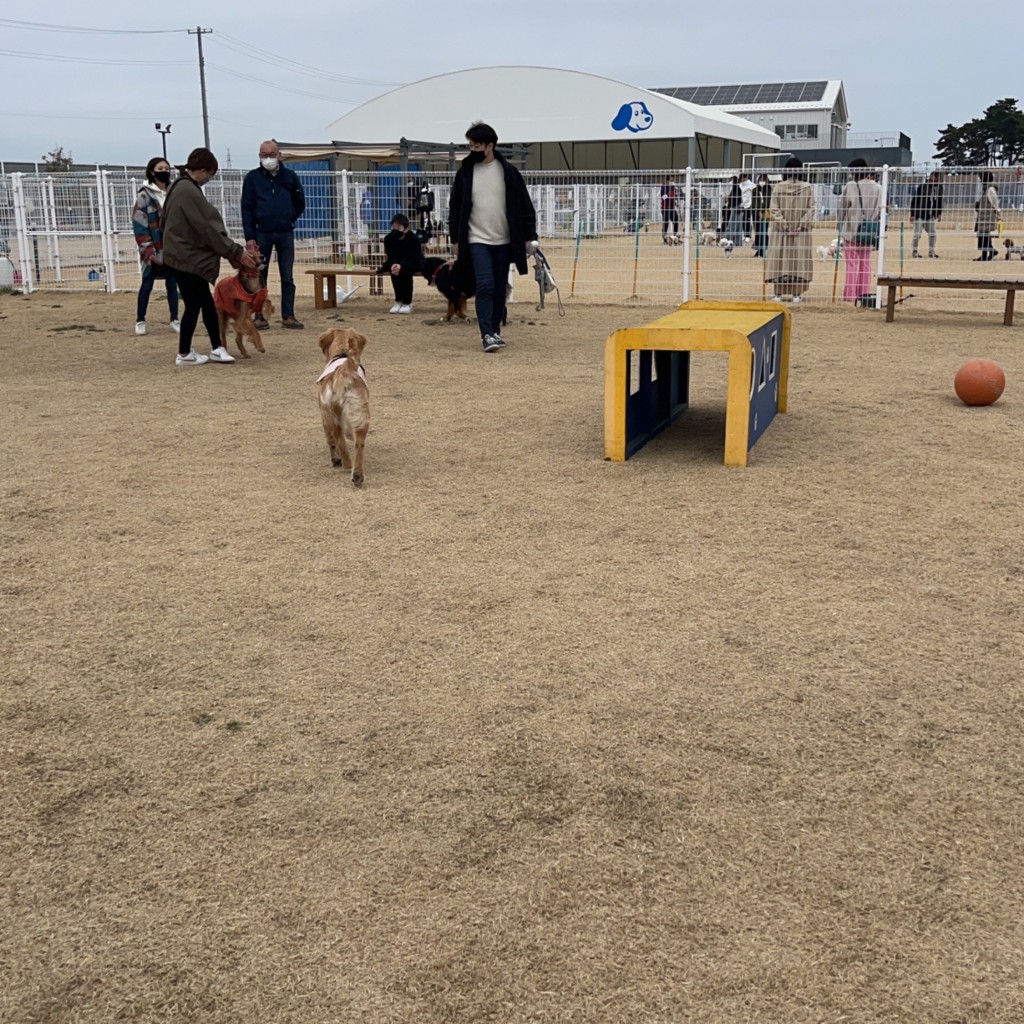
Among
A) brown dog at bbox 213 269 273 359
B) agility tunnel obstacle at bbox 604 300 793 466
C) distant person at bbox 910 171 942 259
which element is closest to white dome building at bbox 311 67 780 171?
distant person at bbox 910 171 942 259

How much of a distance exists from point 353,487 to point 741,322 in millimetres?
2409

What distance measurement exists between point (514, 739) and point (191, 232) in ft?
21.8

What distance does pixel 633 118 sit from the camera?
120 feet

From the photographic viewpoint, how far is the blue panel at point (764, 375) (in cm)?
580

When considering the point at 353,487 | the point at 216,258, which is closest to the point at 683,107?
the point at 216,258

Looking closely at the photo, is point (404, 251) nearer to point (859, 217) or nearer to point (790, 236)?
point (790, 236)

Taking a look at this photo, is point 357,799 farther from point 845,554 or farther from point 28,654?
point 845,554

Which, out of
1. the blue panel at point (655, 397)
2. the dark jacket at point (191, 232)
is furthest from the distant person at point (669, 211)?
the blue panel at point (655, 397)

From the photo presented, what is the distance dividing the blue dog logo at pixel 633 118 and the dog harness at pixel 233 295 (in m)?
29.3

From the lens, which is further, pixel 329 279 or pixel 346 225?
pixel 346 225

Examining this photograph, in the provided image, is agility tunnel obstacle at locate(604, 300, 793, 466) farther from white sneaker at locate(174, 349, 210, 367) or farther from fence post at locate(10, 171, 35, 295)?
fence post at locate(10, 171, 35, 295)

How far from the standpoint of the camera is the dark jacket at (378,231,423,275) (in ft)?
42.1

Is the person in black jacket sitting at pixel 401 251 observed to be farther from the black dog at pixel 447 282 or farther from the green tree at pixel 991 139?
the green tree at pixel 991 139

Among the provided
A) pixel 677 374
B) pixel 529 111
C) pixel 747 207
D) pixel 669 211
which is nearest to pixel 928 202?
pixel 747 207
